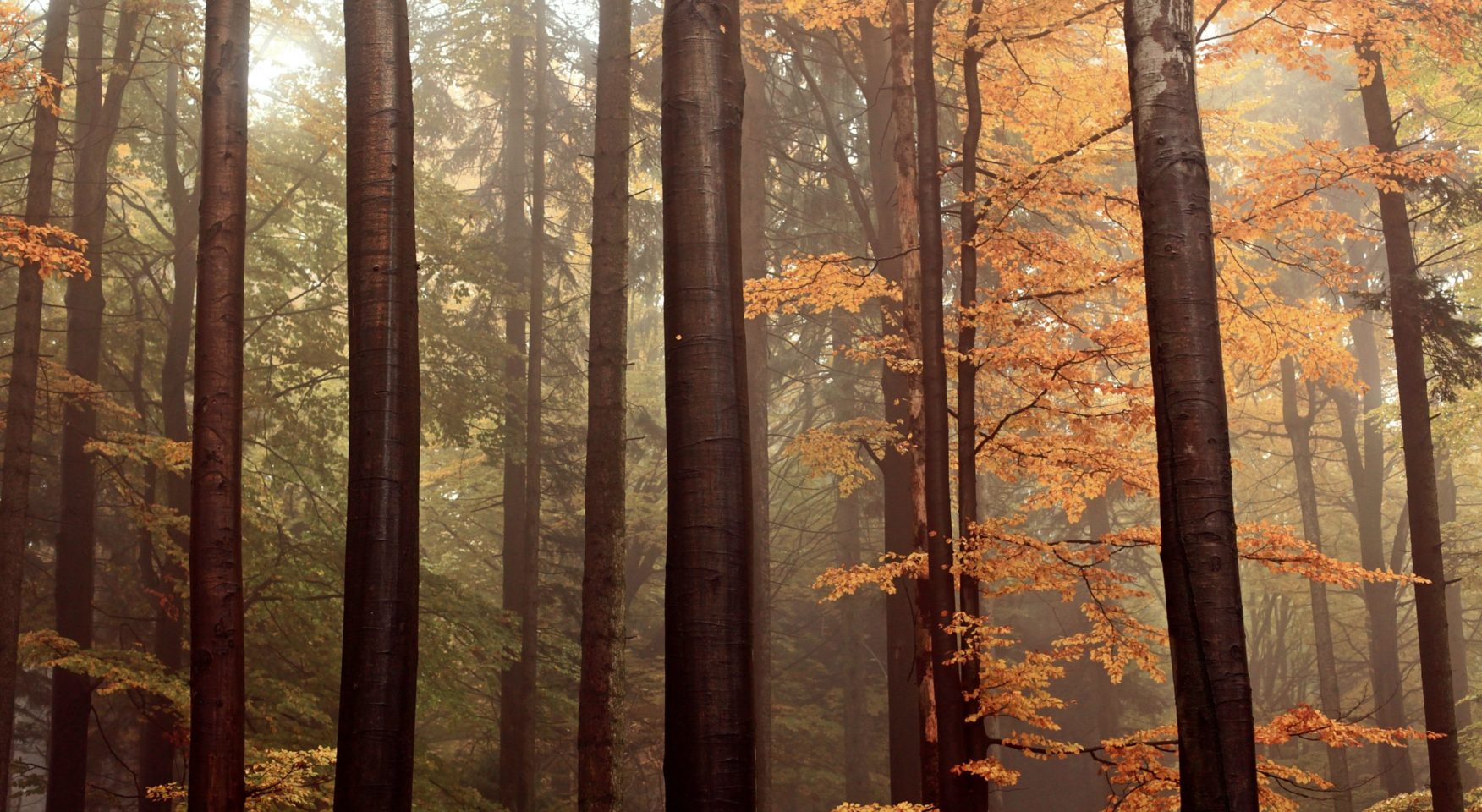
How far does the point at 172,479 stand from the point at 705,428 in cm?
1216

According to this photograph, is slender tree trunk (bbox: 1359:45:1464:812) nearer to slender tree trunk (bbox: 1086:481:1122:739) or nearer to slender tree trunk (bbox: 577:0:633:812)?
slender tree trunk (bbox: 577:0:633:812)

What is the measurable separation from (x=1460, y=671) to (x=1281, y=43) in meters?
20.7

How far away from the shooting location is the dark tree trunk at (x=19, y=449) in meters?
10.8

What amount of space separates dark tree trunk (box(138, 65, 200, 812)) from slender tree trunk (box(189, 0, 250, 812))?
686cm

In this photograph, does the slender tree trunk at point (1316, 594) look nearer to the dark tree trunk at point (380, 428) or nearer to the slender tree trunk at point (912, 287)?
the slender tree trunk at point (912, 287)

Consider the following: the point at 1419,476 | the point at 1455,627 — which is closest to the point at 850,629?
the point at 1419,476

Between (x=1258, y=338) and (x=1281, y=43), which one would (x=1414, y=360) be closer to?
(x=1258, y=338)

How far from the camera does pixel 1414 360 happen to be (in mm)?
11164

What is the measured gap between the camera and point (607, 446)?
9.73 metres

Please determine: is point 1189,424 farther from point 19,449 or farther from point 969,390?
point 19,449

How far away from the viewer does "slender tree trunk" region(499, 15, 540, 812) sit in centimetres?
1678

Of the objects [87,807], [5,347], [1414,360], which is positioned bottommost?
[87,807]

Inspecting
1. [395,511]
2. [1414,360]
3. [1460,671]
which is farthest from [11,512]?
[1460,671]

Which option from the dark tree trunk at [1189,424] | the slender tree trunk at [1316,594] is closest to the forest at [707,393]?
the dark tree trunk at [1189,424]
